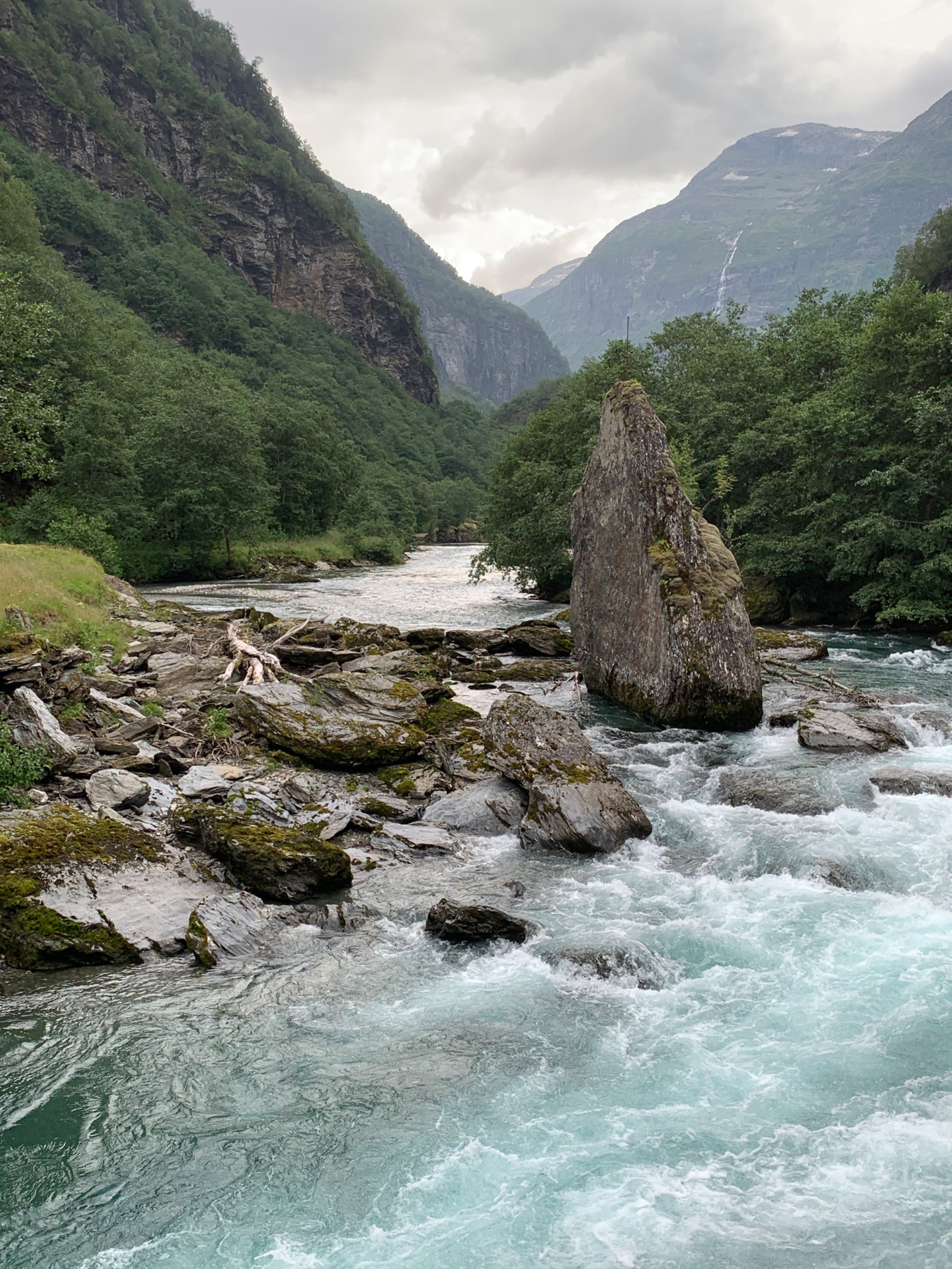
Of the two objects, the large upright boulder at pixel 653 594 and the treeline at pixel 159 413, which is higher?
the treeline at pixel 159 413

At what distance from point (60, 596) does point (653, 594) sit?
14254 mm

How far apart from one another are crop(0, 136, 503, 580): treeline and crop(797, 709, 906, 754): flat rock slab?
2271cm

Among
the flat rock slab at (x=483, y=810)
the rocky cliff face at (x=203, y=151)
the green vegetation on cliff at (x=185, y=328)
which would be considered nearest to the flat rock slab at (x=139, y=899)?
the flat rock slab at (x=483, y=810)

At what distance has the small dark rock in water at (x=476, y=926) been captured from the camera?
28.9 ft

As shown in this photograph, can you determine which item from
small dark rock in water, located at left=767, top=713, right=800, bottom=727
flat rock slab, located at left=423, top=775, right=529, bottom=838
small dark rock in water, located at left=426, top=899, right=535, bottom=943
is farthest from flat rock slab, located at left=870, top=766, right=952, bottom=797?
small dark rock in water, located at left=426, top=899, right=535, bottom=943

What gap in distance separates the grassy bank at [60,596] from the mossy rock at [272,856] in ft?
21.7

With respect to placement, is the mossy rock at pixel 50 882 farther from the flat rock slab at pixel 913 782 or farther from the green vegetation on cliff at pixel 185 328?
the green vegetation on cliff at pixel 185 328

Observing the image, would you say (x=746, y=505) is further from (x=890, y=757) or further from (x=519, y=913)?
(x=519, y=913)

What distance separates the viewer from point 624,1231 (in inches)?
203

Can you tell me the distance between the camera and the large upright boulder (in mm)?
16781

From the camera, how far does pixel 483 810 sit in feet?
40.9

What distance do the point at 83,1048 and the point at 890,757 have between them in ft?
44.6

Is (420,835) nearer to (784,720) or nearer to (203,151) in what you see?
(784,720)

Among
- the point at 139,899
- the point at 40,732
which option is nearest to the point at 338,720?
the point at 40,732
